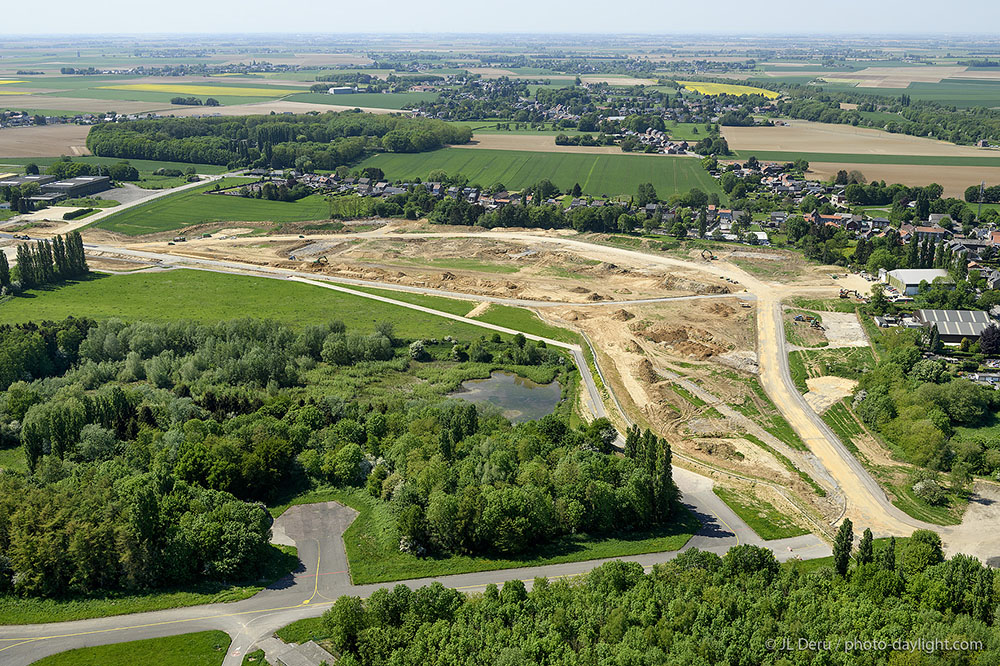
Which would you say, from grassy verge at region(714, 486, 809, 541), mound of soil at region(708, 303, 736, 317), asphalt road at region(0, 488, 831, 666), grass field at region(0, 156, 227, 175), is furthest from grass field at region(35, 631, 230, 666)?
grass field at region(0, 156, 227, 175)

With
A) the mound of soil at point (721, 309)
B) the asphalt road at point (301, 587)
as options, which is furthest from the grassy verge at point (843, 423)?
the mound of soil at point (721, 309)

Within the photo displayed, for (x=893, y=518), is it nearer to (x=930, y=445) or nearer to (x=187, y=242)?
(x=930, y=445)

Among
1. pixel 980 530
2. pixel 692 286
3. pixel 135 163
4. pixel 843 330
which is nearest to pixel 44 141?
pixel 135 163

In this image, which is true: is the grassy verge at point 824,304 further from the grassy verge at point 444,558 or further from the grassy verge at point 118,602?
the grassy verge at point 118,602

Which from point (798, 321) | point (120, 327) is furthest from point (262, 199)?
point (798, 321)
